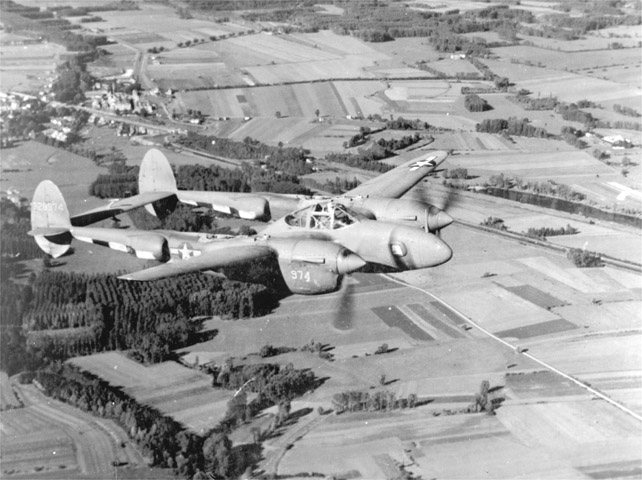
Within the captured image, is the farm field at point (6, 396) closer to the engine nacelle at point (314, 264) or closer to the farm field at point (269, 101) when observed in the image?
the engine nacelle at point (314, 264)

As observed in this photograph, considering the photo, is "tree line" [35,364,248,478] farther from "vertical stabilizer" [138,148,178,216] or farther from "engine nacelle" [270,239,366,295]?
"vertical stabilizer" [138,148,178,216]

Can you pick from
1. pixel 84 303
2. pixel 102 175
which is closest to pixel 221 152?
pixel 102 175

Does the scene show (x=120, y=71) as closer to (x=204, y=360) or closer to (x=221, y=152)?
(x=221, y=152)

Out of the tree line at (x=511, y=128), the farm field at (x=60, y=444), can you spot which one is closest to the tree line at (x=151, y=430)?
the farm field at (x=60, y=444)

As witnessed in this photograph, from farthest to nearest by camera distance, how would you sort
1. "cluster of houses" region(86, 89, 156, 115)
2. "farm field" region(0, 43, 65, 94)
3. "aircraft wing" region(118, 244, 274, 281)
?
"farm field" region(0, 43, 65, 94), "cluster of houses" region(86, 89, 156, 115), "aircraft wing" region(118, 244, 274, 281)

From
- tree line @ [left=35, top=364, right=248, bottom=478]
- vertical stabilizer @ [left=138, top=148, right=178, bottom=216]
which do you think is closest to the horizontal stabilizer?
vertical stabilizer @ [left=138, top=148, right=178, bottom=216]
